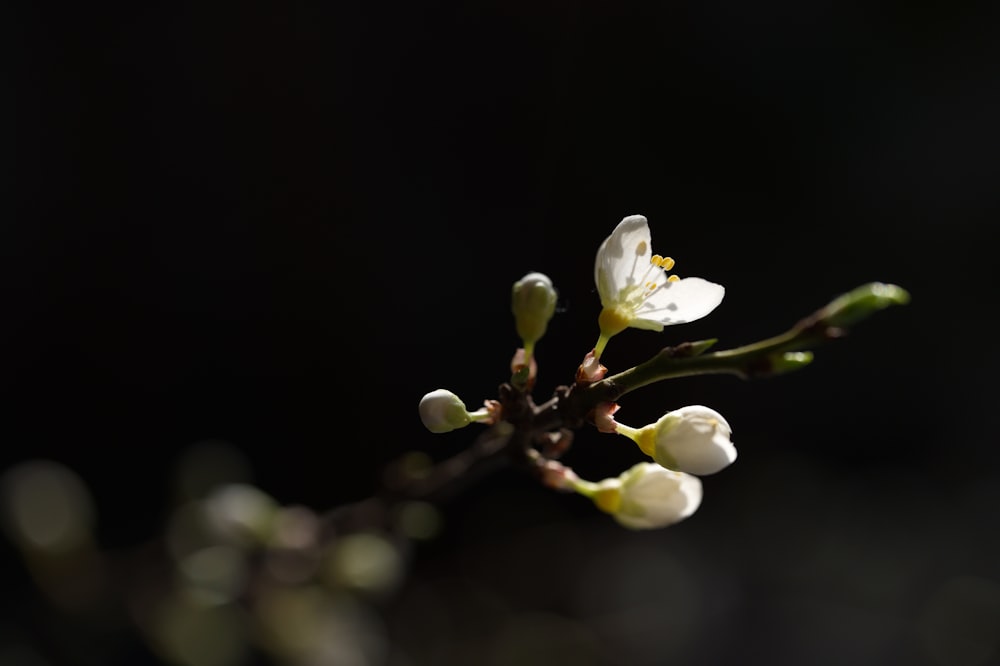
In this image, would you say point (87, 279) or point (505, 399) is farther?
point (87, 279)

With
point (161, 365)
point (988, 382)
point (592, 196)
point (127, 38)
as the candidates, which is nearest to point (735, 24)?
point (592, 196)

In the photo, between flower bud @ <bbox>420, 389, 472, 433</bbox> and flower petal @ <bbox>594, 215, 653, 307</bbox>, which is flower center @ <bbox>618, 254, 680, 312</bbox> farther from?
flower bud @ <bbox>420, 389, 472, 433</bbox>

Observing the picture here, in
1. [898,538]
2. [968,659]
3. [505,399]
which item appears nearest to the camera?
[505,399]

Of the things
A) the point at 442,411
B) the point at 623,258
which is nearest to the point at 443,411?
the point at 442,411

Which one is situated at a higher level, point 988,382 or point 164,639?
point 988,382

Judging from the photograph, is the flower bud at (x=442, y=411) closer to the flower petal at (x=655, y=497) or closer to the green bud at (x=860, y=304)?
the flower petal at (x=655, y=497)

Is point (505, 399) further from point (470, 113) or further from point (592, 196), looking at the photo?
point (470, 113)

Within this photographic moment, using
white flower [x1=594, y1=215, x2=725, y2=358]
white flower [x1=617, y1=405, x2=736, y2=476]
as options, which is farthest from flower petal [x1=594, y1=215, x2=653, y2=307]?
white flower [x1=617, y1=405, x2=736, y2=476]

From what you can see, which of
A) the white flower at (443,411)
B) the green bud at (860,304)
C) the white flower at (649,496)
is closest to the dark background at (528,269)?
the white flower at (649,496)
